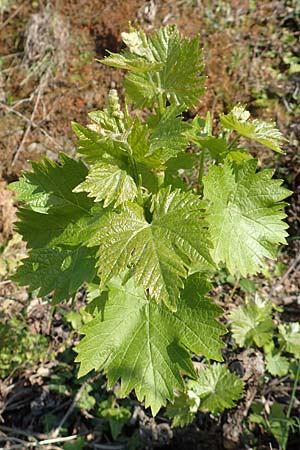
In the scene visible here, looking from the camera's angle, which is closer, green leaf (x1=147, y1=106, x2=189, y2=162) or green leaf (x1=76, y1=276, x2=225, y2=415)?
green leaf (x1=147, y1=106, x2=189, y2=162)

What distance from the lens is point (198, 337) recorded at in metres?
1.45

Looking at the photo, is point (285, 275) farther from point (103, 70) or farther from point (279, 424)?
point (103, 70)

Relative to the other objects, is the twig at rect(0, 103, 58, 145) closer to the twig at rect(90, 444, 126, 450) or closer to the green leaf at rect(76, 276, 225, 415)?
the twig at rect(90, 444, 126, 450)

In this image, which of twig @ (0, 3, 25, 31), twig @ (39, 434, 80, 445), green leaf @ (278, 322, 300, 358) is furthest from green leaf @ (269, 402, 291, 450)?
twig @ (0, 3, 25, 31)

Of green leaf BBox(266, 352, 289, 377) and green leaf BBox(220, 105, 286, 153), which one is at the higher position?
green leaf BBox(220, 105, 286, 153)

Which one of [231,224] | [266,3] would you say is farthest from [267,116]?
[231,224]

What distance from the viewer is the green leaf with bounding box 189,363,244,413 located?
1956 millimetres

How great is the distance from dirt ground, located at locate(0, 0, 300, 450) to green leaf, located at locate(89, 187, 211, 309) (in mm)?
1722

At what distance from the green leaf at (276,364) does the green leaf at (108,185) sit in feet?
4.68

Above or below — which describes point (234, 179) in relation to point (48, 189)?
above

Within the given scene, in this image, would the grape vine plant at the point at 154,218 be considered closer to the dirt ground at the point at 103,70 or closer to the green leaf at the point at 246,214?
the green leaf at the point at 246,214

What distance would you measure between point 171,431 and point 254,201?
132 cm

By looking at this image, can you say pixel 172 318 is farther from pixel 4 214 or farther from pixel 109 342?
pixel 4 214

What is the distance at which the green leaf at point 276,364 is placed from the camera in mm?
2281
